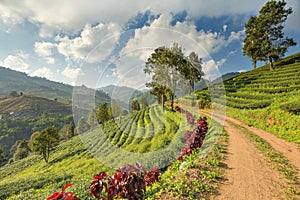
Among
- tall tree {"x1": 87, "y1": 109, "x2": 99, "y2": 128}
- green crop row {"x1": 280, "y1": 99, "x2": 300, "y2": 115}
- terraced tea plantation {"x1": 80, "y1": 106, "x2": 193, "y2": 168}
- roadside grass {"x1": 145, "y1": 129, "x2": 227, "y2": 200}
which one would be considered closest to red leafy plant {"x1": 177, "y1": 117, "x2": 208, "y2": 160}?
roadside grass {"x1": 145, "y1": 129, "x2": 227, "y2": 200}

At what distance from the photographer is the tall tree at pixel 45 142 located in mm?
31605

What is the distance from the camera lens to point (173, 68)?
19.6 ft

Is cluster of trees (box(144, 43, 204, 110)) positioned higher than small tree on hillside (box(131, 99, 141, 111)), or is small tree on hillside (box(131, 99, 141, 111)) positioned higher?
cluster of trees (box(144, 43, 204, 110))

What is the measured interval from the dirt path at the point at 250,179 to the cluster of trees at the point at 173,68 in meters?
3.61

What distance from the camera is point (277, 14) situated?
2994 centimetres

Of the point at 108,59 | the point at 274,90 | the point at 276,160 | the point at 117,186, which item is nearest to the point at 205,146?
the point at 276,160

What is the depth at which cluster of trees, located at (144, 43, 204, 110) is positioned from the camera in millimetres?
4922

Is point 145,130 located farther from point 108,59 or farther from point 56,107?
point 56,107

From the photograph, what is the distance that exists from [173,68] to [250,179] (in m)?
4.48

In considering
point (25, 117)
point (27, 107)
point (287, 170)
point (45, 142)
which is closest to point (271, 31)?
point (287, 170)

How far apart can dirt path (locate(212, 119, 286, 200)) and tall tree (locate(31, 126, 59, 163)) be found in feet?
117

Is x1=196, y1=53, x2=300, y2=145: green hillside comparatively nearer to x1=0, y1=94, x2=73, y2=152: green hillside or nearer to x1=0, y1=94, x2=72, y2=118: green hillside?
x1=0, y1=94, x2=73, y2=152: green hillside

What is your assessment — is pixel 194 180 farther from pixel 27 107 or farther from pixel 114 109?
pixel 27 107

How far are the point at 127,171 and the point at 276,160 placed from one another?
670cm
